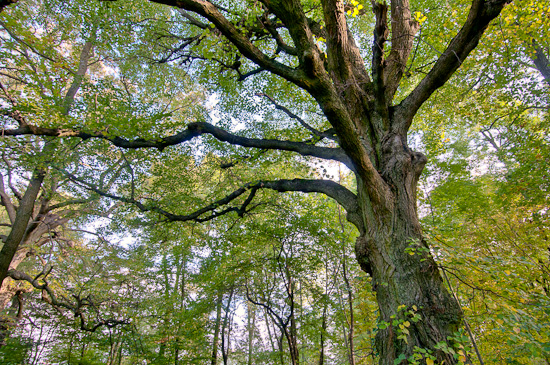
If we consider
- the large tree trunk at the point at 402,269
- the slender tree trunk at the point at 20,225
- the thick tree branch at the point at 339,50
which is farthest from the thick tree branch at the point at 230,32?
the slender tree trunk at the point at 20,225

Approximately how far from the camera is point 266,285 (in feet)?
21.2

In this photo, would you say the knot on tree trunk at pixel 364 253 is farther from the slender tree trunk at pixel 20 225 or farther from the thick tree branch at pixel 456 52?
the slender tree trunk at pixel 20 225

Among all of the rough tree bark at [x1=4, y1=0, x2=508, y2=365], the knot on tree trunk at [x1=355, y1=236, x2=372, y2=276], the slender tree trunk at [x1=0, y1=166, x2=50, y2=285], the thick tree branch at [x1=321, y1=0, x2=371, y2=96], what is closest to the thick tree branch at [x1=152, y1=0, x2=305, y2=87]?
the rough tree bark at [x1=4, y1=0, x2=508, y2=365]

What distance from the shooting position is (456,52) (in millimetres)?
2785

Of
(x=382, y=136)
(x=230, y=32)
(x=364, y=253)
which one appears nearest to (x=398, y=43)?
(x=382, y=136)

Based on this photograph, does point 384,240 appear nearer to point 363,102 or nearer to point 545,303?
point 545,303

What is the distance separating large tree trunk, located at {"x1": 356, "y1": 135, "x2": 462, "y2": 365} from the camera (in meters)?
2.10

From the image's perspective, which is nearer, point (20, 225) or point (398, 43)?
point (398, 43)

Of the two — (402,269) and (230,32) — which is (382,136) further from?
(230,32)

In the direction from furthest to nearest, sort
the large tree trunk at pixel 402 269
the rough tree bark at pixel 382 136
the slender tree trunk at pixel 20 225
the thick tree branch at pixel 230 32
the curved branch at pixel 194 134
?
1. the slender tree trunk at pixel 20 225
2. the curved branch at pixel 194 134
3. the thick tree branch at pixel 230 32
4. the rough tree bark at pixel 382 136
5. the large tree trunk at pixel 402 269

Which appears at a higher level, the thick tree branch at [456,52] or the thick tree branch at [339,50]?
the thick tree branch at [339,50]

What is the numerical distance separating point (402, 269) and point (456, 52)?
2477 millimetres

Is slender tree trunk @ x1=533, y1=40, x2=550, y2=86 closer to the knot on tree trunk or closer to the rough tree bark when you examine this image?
the rough tree bark

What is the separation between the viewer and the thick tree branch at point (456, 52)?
2484 mm
